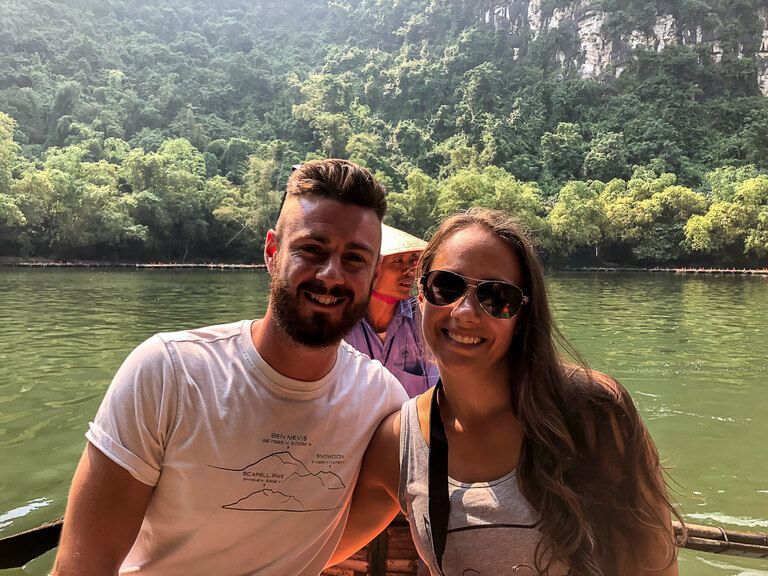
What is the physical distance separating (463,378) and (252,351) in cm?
62

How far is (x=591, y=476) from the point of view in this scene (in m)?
1.51

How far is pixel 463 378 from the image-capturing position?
5.44 feet

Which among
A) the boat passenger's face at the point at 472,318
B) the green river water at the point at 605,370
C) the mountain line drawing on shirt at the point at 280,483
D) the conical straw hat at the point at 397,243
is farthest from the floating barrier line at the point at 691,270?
the mountain line drawing on shirt at the point at 280,483

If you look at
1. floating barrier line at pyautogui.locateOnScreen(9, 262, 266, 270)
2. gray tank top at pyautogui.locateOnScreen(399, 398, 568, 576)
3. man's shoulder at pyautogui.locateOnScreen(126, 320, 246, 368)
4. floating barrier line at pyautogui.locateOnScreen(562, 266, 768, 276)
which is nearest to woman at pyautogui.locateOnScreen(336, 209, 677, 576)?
gray tank top at pyautogui.locateOnScreen(399, 398, 568, 576)

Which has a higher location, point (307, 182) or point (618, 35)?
point (618, 35)

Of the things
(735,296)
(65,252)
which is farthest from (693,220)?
(65,252)

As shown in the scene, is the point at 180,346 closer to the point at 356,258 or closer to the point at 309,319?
the point at 309,319

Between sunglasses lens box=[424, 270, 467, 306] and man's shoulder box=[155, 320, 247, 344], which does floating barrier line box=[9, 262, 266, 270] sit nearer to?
man's shoulder box=[155, 320, 247, 344]

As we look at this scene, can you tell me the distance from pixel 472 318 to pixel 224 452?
2.50ft

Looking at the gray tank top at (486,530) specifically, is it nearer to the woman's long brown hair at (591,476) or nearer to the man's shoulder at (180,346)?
the woman's long brown hair at (591,476)

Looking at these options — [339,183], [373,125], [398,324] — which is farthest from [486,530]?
[373,125]

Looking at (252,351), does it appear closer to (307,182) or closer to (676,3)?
(307,182)

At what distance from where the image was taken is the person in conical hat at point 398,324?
10.2 feet

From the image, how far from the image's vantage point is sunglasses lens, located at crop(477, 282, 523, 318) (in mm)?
1620
